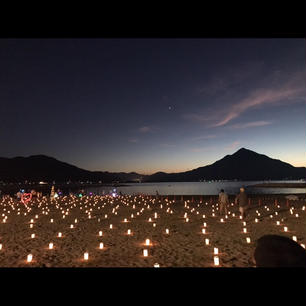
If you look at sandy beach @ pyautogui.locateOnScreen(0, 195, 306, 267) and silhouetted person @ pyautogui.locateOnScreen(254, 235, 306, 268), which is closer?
silhouetted person @ pyautogui.locateOnScreen(254, 235, 306, 268)

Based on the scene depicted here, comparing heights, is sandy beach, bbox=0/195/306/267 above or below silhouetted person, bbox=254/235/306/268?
below

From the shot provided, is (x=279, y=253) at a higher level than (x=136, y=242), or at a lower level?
higher

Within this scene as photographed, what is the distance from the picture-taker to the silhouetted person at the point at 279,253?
415cm

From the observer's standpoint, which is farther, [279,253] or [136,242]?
[136,242]

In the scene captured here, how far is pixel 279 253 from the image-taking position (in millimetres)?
4242

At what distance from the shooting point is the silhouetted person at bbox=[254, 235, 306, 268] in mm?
4152
